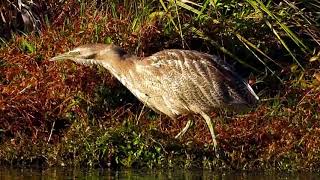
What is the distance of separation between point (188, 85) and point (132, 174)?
0.93 meters

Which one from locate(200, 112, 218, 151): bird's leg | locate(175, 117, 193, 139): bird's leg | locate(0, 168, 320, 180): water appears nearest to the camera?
locate(0, 168, 320, 180): water

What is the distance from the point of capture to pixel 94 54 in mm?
9414

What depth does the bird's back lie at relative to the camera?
29.3 ft

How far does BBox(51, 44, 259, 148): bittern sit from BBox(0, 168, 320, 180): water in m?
0.44

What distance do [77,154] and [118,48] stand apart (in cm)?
100

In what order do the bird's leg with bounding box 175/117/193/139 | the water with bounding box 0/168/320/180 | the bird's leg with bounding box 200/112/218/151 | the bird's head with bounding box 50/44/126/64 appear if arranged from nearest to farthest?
the water with bounding box 0/168/320/180, the bird's leg with bounding box 200/112/218/151, the bird's leg with bounding box 175/117/193/139, the bird's head with bounding box 50/44/126/64

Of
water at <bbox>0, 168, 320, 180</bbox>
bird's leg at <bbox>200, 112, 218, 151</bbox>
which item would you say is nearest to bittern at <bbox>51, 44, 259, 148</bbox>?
bird's leg at <bbox>200, 112, 218, 151</bbox>

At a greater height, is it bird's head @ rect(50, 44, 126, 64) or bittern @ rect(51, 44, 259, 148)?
bird's head @ rect(50, 44, 126, 64)

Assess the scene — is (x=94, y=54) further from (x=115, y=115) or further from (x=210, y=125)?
(x=210, y=125)

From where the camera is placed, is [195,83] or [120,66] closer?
[195,83]

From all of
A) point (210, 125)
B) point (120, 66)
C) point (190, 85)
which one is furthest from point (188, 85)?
point (120, 66)

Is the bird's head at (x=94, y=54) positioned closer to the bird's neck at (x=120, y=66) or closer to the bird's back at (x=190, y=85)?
the bird's neck at (x=120, y=66)

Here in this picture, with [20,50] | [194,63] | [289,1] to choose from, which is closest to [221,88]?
[194,63]

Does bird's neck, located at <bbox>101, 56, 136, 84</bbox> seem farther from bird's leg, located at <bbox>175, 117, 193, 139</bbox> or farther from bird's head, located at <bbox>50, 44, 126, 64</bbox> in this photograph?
bird's leg, located at <bbox>175, 117, 193, 139</bbox>
